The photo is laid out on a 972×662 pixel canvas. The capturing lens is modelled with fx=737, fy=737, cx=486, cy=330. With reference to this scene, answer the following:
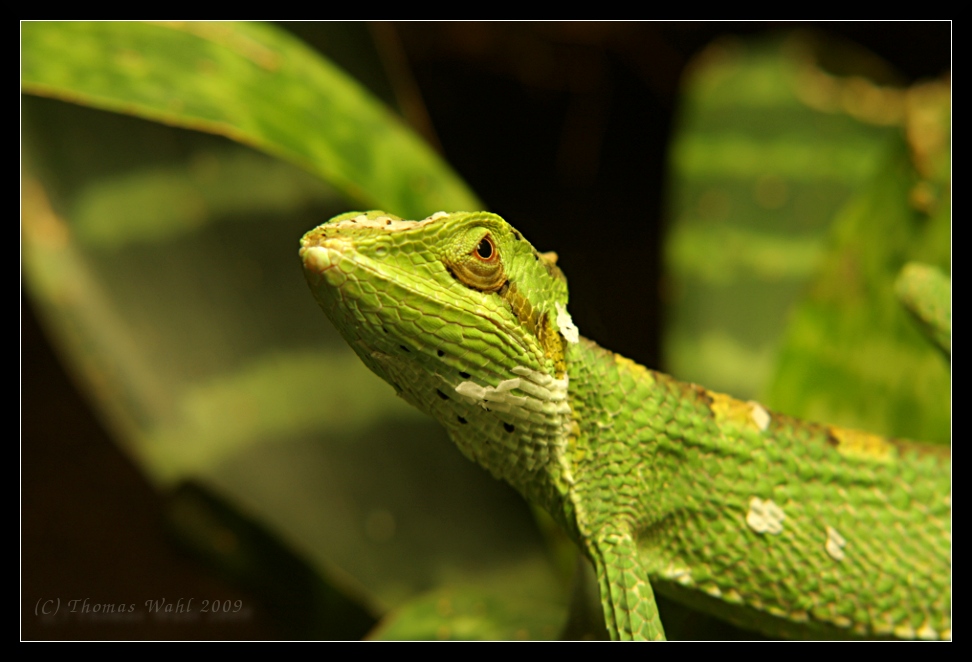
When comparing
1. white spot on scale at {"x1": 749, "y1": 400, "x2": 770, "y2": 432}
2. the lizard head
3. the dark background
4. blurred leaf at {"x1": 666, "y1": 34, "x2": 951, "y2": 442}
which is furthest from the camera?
the dark background

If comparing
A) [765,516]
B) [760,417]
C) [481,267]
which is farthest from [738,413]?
[481,267]

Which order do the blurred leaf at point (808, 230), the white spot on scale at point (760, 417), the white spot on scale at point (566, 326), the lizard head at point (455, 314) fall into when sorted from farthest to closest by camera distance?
1. the blurred leaf at point (808, 230)
2. the white spot on scale at point (760, 417)
3. the white spot on scale at point (566, 326)
4. the lizard head at point (455, 314)

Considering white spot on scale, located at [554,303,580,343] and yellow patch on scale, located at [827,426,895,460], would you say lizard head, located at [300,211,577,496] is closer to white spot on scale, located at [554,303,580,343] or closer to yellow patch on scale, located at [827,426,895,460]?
white spot on scale, located at [554,303,580,343]

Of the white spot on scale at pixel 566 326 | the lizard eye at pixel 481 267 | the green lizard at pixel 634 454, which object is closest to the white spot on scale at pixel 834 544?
the green lizard at pixel 634 454

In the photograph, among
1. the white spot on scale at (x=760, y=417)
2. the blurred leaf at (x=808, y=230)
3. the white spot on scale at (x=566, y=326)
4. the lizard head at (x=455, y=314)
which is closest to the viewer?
the lizard head at (x=455, y=314)

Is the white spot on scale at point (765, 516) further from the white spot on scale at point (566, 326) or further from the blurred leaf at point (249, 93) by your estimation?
the blurred leaf at point (249, 93)

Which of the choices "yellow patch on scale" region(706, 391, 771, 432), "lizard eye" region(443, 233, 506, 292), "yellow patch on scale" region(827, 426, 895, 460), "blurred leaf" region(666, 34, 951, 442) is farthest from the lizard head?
"blurred leaf" region(666, 34, 951, 442)
